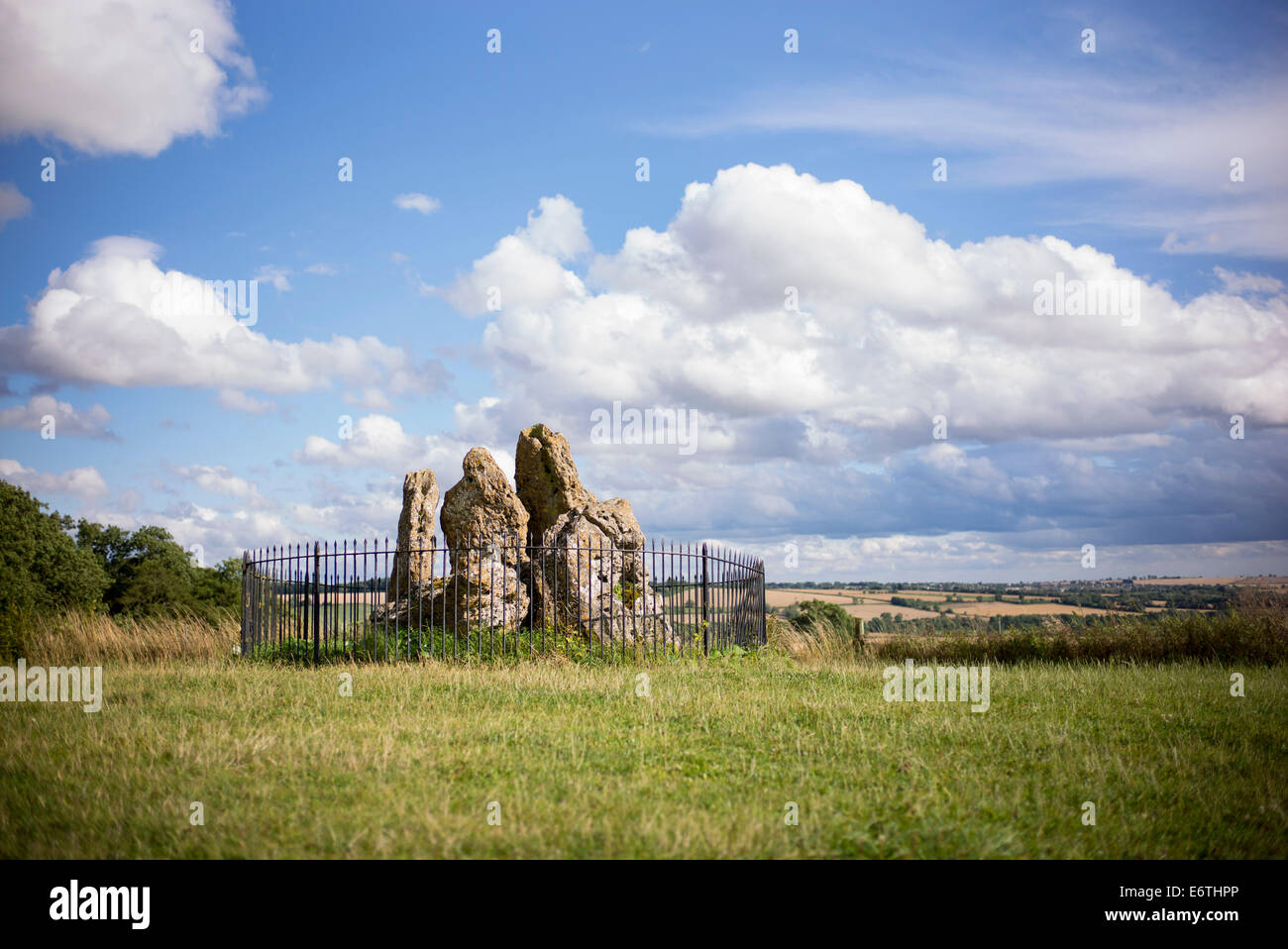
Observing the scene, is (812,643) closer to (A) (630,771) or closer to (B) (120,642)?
(A) (630,771)

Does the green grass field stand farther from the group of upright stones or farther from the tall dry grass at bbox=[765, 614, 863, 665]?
the tall dry grass at bbox=[765, 614, 863, 665]

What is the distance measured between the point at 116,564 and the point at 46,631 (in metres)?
30.2

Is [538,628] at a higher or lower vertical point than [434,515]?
lower

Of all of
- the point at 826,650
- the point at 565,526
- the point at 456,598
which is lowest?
the point at 826,650

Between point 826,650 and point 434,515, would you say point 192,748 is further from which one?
point 826,650

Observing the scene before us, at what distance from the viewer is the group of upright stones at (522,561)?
1432 centimetres

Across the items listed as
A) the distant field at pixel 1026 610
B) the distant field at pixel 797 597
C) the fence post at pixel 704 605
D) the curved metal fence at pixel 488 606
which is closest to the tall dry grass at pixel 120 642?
the curved metal fence at pixel 488 606

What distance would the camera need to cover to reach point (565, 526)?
1530 centimetres

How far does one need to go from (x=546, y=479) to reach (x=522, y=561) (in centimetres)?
182

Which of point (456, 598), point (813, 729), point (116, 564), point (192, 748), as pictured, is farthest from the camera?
point (116, 564)

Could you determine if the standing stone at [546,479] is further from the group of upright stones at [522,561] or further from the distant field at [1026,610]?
the distant field at [1026,610]
